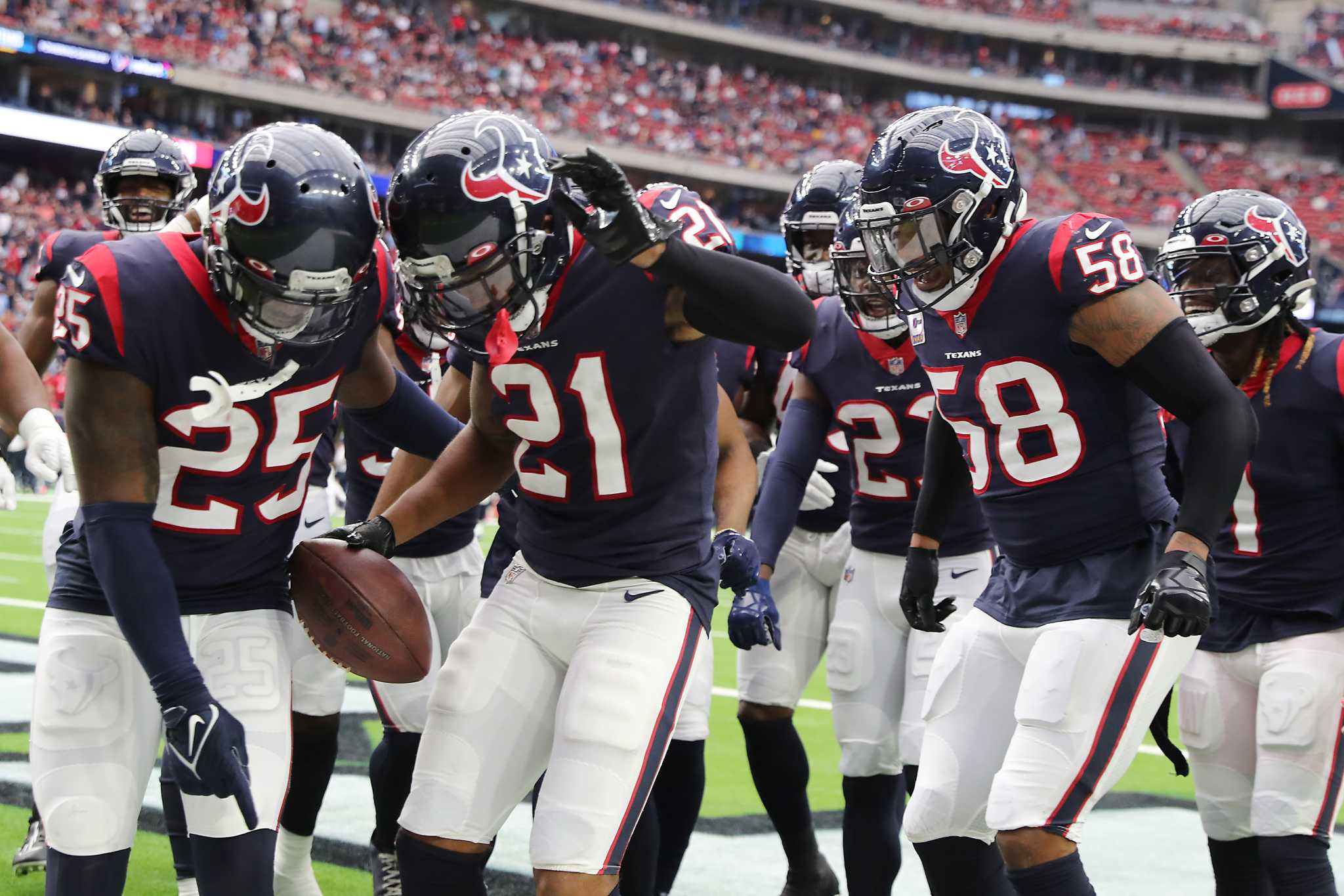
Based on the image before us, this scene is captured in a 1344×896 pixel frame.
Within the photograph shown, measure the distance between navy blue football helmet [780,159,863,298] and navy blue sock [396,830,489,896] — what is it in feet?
8.68

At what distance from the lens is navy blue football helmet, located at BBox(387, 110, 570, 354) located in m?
2.68

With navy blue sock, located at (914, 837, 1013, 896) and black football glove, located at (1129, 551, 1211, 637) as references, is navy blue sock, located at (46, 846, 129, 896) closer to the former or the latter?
navy blue sock, located at (914, 837, 1013, 896)

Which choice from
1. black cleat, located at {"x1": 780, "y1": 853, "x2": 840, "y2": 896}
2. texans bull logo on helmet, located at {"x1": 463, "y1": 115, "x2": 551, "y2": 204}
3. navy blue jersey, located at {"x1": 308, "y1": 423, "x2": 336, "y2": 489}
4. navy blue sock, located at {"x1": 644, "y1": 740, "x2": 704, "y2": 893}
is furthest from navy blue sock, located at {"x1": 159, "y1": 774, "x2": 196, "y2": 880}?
black cleat, located at {"x1": 780, "y1": 853, "x2": 840, "y2": 896}

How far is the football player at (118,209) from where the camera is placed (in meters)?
4.68

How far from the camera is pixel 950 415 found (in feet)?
10.6

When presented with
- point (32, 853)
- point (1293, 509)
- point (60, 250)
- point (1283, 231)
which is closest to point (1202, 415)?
point (1293, 509)

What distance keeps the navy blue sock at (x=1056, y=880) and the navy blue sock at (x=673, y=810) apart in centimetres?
148

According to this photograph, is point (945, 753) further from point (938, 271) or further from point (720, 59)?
point (720, 59)

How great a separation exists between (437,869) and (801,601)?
7.03 ft

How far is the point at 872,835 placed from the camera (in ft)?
13.1

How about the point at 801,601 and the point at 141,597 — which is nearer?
the point at 141,597

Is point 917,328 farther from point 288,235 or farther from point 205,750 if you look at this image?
point 205,750

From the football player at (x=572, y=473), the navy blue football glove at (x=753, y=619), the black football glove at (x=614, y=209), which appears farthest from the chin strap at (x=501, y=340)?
the navy blue football glove at (x=753, y=619)

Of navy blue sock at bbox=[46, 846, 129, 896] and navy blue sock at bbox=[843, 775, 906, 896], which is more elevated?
navy blue sock at bbox=[46, 846, 129, 896]
